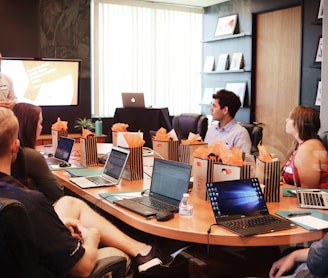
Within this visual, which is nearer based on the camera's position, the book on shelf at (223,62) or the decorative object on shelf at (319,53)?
the decorative object on shelf at (319,53)

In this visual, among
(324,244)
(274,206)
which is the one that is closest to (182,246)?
(274,206)

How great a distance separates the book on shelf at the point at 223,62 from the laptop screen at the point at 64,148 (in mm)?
3637

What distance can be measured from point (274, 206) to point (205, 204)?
348mm

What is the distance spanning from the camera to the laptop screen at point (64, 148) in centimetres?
362

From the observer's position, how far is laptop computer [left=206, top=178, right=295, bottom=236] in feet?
6.52

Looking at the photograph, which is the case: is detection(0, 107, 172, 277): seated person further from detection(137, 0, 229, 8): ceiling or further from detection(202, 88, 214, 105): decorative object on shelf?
detection(137, 0, 229, 8): ceiling

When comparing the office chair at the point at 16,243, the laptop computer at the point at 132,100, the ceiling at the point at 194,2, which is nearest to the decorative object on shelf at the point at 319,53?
the ceiling at the point at 194,2

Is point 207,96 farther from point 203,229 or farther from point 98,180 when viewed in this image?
point 203,229

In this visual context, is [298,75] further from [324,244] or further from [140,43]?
[324,244]

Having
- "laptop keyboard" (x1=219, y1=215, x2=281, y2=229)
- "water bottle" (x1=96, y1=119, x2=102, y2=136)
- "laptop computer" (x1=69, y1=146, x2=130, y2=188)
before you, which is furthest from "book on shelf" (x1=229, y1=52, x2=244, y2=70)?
"laptop keyboard" (x1=219, y1=215, x2=281, y2=229)

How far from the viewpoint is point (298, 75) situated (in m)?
5.68

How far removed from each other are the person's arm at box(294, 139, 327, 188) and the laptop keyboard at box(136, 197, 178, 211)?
973 millimetres

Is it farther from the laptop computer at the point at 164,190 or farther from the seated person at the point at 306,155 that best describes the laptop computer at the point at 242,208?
the seated person at the point at 306,155

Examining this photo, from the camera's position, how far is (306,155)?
9.52 feet
